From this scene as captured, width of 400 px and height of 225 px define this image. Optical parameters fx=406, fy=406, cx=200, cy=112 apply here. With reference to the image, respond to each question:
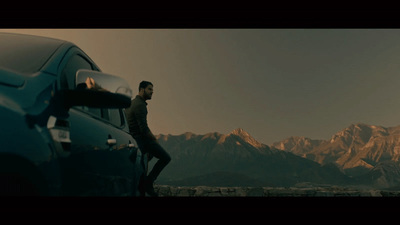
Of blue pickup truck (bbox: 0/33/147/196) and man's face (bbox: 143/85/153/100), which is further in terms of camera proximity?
man's face (bbox: 143/85/153/100)

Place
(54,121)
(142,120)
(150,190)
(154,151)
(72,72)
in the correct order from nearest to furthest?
1. (54,121)
2. (72,72)
3. (150,190)
4. (142,120)
5. (154,151)

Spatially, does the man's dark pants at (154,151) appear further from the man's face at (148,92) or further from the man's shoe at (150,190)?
the man's face at (148,92)

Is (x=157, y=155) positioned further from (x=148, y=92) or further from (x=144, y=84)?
(x=144, y=84)

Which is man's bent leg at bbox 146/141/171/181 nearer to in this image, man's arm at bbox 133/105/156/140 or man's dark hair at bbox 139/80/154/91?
man's arm at bbox 133/105/156/140

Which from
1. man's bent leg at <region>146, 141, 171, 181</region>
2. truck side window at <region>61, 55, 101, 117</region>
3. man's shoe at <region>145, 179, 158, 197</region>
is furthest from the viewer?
man's bent leg at <region>146, 141, 171, 181</region>

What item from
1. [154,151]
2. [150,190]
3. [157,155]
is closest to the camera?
[150,190]

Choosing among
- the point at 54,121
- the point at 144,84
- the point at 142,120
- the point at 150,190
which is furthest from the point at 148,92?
the point at 54,121

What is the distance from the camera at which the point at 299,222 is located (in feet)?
5.76

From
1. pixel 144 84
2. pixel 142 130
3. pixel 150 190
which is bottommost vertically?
pixel 150 190

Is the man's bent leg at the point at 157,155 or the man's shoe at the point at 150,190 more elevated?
the man's bent leg at the point at 157,155

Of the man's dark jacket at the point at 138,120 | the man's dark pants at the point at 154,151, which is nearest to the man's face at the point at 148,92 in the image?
the man's dark jacket at the point at 138,120

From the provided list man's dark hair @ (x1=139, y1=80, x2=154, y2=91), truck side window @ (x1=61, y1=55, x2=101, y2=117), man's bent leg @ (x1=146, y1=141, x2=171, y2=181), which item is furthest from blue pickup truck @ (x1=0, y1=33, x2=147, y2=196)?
man's dark hair @ (x1=139, y1=80, x2=154, y2=91)
